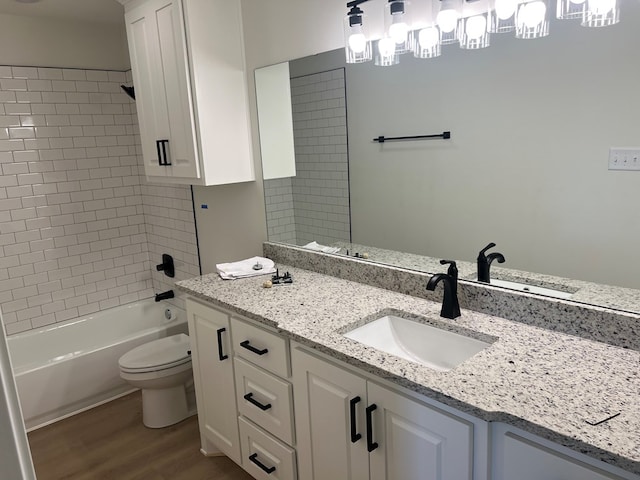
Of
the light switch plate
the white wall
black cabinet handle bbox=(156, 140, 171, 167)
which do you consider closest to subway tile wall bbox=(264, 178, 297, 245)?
black cabinet handle bbox=(156, 140, 171, 167)

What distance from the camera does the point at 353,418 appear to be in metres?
1.50

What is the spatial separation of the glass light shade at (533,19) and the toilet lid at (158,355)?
2.29m

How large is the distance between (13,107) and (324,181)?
225 centimetres

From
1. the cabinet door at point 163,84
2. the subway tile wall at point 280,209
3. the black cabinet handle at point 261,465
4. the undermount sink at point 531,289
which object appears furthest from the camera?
the subway tile wall at point 280,209

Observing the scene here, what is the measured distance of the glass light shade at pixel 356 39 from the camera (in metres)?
1.91

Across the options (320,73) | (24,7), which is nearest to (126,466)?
(320,73)

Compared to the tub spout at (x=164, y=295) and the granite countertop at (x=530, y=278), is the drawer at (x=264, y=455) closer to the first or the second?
the granite countertop at (x=530, y=278)

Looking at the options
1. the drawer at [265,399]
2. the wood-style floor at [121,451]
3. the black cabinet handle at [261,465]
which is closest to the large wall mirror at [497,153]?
the drawer at [265,399]

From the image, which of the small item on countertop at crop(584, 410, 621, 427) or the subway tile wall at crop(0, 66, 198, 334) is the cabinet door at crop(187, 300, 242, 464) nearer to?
the subway tile wall at crop(0, 66, 198, 334)

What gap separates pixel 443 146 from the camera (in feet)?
6.08

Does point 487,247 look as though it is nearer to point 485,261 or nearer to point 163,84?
point 485,261

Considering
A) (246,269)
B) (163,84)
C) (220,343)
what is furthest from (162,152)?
(220,343)

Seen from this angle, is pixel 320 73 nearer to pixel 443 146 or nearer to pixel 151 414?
pixel 443 146

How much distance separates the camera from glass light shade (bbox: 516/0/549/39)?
1.51 m
